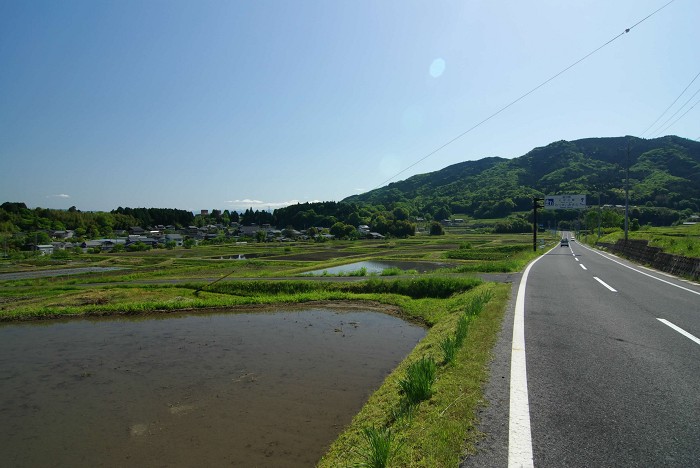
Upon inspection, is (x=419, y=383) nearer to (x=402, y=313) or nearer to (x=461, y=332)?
(x=461, y=332)

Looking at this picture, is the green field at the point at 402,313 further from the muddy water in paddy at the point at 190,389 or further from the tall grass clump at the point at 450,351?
the muddy water in paddy at the point at 190,389

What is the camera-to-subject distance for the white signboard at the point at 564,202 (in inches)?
1754

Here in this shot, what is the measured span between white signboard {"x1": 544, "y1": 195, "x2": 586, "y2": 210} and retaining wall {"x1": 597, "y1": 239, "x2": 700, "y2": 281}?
1314cm

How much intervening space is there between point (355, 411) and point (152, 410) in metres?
4.36

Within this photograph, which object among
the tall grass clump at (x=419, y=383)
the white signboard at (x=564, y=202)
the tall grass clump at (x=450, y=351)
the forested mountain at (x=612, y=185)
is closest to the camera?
the tall grass clump at (x=419, y=383)

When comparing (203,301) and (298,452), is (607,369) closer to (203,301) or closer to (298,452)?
(298,452)

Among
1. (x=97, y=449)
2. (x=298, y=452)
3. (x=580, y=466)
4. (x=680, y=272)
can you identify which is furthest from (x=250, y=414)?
(x=680, y=272)

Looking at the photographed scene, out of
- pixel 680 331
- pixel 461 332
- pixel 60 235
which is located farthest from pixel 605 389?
pixel 60 235

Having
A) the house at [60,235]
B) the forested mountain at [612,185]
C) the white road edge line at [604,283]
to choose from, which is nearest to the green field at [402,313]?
the white road edge line at [604,283]

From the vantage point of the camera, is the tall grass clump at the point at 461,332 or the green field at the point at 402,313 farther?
the tall grass clump at the point at 461,332

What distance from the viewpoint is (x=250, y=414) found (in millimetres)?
7484

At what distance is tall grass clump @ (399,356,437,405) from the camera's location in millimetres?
5027

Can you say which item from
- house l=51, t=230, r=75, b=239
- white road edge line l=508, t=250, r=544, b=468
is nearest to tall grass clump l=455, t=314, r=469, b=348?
white road edge line l=508, t=250, r=544, b=468

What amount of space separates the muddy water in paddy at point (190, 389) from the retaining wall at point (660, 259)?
475 inches
